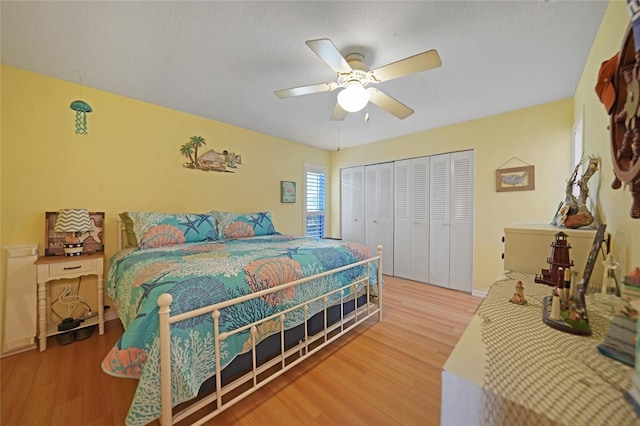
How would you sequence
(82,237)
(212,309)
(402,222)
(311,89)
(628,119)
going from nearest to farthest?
(628,119), (212,309), (311,89), (82,237), (402,222)

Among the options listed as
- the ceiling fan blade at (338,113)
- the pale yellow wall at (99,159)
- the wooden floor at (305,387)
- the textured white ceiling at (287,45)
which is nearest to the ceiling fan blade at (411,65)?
the textured white ceiling at (287,45)

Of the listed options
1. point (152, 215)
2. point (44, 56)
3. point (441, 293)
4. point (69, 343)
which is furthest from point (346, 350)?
point (44, 56)

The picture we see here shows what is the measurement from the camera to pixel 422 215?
374 cm

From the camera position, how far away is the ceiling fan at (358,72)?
56.1 inches

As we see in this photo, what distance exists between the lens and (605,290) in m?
1.01

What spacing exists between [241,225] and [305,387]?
194cm

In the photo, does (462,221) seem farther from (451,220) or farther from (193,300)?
(193,300)

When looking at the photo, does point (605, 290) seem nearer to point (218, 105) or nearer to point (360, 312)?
point (360, 312)

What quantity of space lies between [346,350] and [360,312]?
1.61ft

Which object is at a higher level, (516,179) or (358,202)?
(516,179)

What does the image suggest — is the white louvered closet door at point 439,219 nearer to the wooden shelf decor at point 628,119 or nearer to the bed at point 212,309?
the bed at point 212,309

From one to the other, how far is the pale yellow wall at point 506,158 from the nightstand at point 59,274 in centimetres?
Answer: 421

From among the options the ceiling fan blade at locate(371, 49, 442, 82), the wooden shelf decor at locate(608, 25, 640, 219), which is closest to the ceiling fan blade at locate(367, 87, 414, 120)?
the ceiling fan blade at locate(371, 49, 442, 82)

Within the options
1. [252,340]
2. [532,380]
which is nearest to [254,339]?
[252,340]
